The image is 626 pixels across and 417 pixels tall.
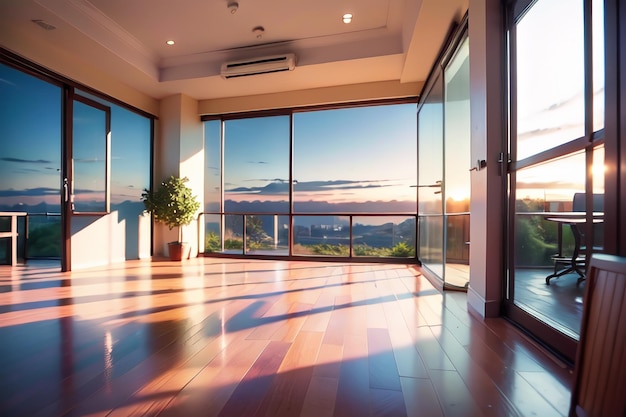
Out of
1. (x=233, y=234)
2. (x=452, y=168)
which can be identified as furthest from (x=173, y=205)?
(x=452, y=168)

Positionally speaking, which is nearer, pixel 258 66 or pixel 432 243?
pixel 432 243

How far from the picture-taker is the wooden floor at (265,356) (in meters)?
1.08

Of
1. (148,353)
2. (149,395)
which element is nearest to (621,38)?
(149,395)

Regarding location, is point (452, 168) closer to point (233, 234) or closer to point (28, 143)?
point (233, 234)

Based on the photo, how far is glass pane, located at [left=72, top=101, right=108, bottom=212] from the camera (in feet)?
13.0

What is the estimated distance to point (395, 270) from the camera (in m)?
3.88

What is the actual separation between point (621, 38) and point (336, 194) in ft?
13.2

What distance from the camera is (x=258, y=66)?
3.95 meters

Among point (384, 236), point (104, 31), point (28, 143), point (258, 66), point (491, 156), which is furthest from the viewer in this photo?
point (384, 236)

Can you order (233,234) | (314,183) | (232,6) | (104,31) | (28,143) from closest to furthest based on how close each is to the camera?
(232,6), (104,31), (28,143), (314,183), (233,234)

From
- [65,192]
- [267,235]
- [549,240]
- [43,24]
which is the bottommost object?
[267,235]

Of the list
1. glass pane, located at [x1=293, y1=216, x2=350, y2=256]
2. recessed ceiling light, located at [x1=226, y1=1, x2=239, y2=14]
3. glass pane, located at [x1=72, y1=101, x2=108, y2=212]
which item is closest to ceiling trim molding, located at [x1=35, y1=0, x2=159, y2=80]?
glass pane, located at [x1=72, y1=101, x2=108, y2=212]

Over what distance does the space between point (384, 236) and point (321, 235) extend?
1.00m

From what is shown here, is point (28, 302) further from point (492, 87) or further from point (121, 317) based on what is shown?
point (492, 87)
